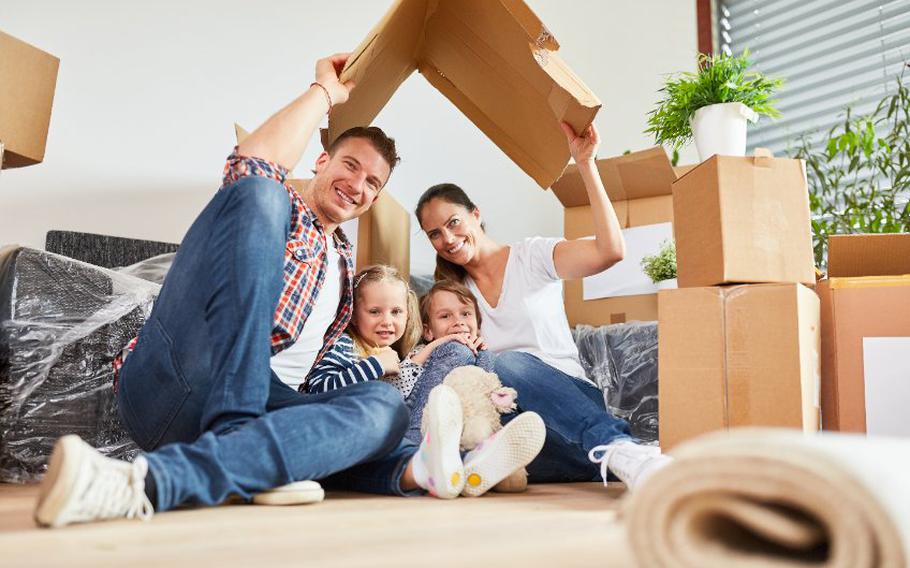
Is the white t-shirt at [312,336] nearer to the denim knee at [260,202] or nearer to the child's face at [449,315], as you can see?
the denim knee at [260,202]

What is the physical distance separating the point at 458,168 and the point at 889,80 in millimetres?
1309

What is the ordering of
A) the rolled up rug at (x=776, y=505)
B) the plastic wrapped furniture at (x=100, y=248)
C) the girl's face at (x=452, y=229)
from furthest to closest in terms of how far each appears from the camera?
the plastic wrapped furniture at (x=100, y=248), the girl's face at (x=452, y=229), the rolled up rug at (x=776, y=505)

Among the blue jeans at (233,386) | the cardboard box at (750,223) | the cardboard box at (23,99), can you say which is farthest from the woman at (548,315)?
the cardboard box at (23,99)

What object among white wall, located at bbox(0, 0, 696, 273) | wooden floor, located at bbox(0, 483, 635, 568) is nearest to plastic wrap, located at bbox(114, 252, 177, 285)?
white wall, located at bbox(0, 0, 696, 273)

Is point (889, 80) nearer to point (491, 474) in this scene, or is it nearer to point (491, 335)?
point (491, 335)

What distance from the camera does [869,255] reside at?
127cm

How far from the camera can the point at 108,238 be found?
1.73 m

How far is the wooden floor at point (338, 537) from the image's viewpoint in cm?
55

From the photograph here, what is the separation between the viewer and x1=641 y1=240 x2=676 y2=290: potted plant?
1.77 metres

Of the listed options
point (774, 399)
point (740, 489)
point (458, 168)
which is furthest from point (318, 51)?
point (740, 489)

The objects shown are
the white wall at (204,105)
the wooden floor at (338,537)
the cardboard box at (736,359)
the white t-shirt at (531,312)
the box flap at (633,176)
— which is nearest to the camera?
the wooden floor at (338,537)

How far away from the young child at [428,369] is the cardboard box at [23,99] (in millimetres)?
682

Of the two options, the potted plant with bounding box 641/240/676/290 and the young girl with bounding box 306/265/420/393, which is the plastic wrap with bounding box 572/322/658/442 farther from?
the young girl with bounding box 306/265/420/393

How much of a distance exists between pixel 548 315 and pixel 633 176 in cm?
56
